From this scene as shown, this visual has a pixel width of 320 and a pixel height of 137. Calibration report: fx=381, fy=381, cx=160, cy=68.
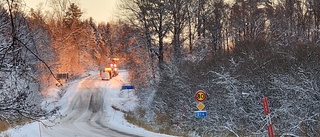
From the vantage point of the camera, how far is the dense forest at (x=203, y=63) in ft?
16.5

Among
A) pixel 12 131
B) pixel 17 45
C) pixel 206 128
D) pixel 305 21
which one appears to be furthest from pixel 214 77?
pixel 305 21

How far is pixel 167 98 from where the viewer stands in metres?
23.1

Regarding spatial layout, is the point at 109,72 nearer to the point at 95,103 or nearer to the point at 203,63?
the point at 95,103

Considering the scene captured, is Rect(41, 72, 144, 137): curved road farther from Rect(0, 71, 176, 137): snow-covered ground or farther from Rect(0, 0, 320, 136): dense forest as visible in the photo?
Rect(0, 0, 320, 136): dense forest

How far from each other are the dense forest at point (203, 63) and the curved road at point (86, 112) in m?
2.30

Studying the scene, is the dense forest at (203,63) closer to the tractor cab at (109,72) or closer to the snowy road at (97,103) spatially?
the snowy road at (97,103)

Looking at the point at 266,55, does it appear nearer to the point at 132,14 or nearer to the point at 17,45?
the point at 17,45

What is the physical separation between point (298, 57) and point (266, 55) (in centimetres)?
181

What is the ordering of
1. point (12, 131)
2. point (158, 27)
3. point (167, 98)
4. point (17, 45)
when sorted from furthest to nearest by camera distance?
point (158, 27)
point (167, 98)
point (12, 131)
point (17, 45)

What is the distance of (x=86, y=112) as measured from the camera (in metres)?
30.9

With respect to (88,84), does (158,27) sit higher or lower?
higher

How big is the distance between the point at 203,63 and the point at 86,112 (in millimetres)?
13235

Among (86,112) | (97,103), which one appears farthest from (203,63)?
(97,103)

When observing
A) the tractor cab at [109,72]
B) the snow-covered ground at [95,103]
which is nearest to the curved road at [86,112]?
the snow-covered ground at [95,103]
